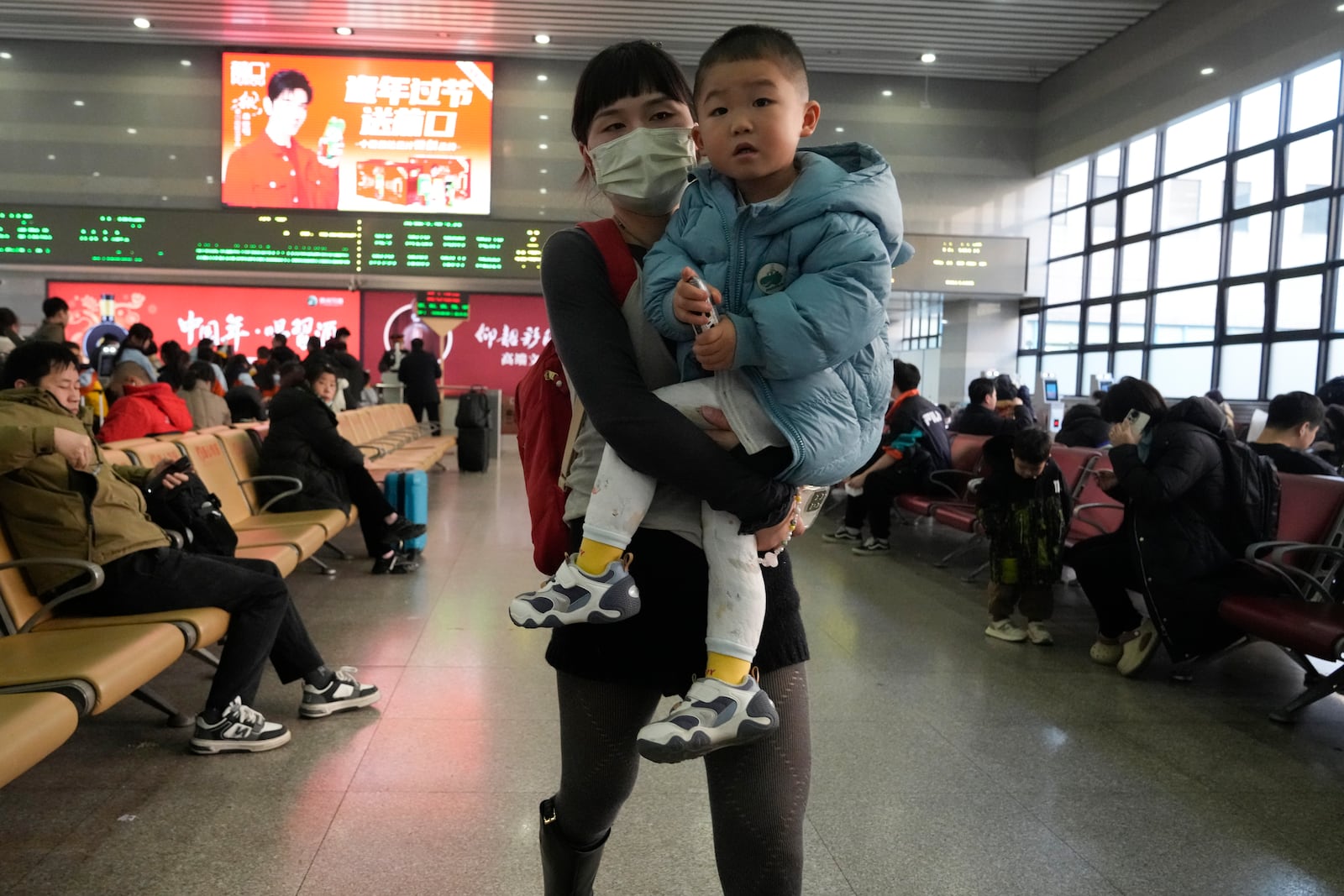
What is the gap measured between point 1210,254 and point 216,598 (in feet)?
38.5

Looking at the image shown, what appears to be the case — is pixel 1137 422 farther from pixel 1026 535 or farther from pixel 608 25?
pixel 608 25

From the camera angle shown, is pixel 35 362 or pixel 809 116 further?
pixel 35 362

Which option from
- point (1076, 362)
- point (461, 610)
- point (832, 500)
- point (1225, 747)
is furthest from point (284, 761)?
point (1076, 362)

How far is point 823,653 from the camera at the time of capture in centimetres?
416

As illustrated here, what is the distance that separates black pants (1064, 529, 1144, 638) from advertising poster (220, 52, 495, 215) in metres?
10.7

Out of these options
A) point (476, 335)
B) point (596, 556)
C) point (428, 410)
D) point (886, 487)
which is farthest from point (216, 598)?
point (476, 335)

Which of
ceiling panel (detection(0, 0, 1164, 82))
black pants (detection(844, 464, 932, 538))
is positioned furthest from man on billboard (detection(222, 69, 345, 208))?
black pants (detection(844, 464, 932, 538))

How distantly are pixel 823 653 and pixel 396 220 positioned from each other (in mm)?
10566

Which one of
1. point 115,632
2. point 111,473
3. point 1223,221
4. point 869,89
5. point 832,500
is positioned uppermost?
point 869,89

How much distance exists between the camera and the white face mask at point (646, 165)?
4.01ft

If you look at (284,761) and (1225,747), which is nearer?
(284,761)

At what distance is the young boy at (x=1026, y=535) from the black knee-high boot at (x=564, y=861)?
11.7 ft

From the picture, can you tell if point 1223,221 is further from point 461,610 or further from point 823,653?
point 461,610

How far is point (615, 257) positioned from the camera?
1201mm
